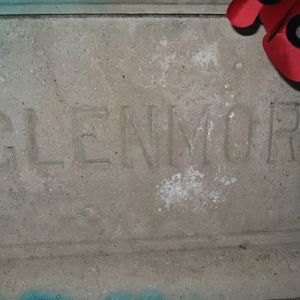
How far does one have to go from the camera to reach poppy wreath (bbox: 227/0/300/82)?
3.51 ft

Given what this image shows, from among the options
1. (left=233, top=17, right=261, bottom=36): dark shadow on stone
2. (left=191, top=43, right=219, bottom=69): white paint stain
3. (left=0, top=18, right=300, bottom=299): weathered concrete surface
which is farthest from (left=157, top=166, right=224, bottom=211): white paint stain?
(left=233, top=17, right=261, bottom=36): dark shadow on stone

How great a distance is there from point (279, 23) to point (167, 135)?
0.47 meters

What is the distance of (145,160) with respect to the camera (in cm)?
141

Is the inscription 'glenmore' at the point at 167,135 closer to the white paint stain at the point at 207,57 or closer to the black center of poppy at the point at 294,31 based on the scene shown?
the white paint stain at the point at 207,57

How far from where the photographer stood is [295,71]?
1.12 m

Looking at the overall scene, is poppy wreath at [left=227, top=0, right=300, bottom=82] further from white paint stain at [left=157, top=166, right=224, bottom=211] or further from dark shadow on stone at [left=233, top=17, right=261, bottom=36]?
white paint stain at [left=157, top=166, right=224, bottom=211]

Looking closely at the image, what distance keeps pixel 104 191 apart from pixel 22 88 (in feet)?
1.34

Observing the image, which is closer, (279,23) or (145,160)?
(279,23)

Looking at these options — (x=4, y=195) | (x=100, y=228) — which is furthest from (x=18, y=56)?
(x=100, y=228)

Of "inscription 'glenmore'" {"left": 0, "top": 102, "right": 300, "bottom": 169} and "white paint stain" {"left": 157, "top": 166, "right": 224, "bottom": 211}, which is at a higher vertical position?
"inscription 'glenmore'" {"left": 0, "top": 102, "right": 300, "bottom": 169}

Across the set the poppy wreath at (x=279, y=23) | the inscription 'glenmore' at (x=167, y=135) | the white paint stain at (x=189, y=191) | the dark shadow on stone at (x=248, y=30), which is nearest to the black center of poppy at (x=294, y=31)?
the poppy wreath at (x=279, y=23)

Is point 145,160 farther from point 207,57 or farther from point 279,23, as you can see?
point 279,23

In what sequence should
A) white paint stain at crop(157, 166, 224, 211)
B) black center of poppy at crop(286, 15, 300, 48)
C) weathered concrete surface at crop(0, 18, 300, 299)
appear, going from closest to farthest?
black center of poppy at crop(286, 15, 300, 48) → weathered concrete surface at crop(0, 18, 300, 299) → white paint stain at crop(157, 166, 224, 211)

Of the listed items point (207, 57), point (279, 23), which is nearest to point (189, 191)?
point (207, 57)
